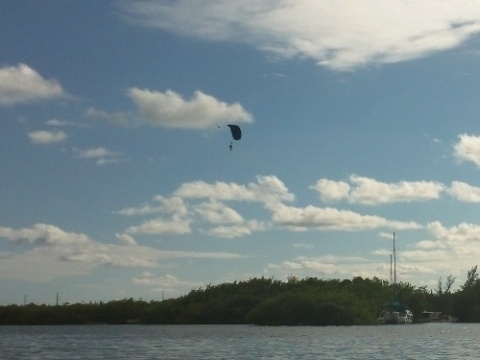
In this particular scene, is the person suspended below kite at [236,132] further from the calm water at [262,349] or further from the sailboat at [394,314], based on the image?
the sailboat at [394,314]

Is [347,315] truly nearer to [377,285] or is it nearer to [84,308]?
[377,285]

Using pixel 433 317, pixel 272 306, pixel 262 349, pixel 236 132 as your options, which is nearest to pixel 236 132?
pixel 236 132

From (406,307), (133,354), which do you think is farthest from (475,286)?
(133,354)

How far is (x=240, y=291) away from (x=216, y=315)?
6.62m

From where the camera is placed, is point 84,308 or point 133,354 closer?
point 133,354

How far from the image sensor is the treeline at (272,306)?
15212 centimetres

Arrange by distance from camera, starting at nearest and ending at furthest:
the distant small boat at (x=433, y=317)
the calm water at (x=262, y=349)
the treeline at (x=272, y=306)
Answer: the calm water at (x=262, y=349), the treeline at (x=272, y=306), the distant small boat at (x=433, y=317)

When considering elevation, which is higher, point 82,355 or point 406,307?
point 406,307

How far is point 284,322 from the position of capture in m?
155

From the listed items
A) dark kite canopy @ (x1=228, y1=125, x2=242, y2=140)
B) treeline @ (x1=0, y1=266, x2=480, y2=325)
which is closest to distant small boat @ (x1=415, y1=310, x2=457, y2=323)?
treeline @ (x1=0, y1=266, x2=480, y2=325)

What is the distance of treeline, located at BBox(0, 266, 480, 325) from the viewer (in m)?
152

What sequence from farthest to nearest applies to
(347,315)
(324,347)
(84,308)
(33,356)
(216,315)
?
(84,308) → (216,315) → (347,315) → (324,347) → (33,356)

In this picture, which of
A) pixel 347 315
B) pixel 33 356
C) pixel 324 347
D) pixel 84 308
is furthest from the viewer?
pixel 84 308

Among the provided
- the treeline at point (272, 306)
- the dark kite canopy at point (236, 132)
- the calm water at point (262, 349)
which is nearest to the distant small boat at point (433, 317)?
the treeline at point (272, 306)
